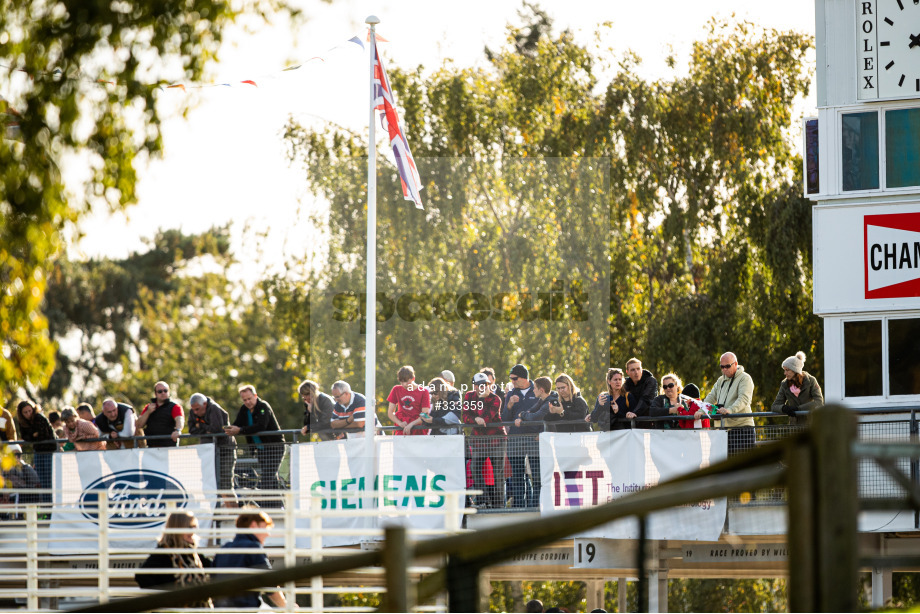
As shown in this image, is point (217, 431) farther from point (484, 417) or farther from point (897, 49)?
point (897, 49)

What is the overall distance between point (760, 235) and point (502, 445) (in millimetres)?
16435

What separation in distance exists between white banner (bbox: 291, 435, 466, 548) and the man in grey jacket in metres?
1.15

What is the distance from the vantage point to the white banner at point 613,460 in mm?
15820

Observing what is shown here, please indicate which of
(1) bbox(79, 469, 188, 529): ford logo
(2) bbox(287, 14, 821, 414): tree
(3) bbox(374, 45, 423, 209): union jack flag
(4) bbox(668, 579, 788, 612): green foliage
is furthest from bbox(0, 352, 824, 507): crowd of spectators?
(4) bbox(668, 579, 788, 612): green foliage

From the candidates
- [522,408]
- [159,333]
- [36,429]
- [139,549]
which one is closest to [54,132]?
[139,549]

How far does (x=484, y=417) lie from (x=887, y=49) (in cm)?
717

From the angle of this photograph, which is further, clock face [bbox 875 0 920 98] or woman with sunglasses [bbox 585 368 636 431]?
woman with sunglasses [bbox 585 368 636 431]

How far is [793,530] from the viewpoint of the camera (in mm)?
3451

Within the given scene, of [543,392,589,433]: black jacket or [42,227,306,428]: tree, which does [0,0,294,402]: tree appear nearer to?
[543,392,589,433]: black jacket

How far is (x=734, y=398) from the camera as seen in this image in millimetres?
16109

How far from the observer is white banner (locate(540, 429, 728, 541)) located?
51.9 ft

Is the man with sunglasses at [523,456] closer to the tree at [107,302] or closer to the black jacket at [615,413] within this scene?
the black jacket at [615,413]

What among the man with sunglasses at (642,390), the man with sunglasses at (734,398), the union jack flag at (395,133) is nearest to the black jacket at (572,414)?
the man with sunglasses at (642,390)

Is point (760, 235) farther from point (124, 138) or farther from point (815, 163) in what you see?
point (124, 138)
